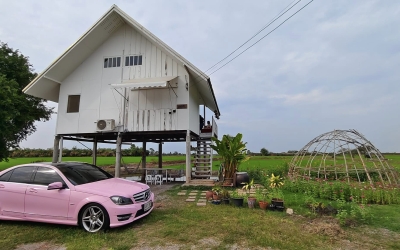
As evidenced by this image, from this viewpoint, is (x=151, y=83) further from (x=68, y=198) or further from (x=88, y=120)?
(x=68, y=198)

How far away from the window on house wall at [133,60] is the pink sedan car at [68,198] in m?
7.57

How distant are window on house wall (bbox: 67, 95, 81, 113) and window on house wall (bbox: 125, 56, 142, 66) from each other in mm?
3332

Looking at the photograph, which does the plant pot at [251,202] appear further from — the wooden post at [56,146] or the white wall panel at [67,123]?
the wooden post at [56,146]

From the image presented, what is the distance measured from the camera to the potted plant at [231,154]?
11086 millimetres

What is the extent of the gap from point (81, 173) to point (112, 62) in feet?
27.0

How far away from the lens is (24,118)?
1598 centimetres

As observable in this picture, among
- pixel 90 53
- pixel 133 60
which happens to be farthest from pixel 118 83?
pixel 90 53

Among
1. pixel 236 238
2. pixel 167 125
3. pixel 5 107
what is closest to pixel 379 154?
pixel 236 238

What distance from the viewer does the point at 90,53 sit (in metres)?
12.4

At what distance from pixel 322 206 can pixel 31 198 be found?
7.23 metres

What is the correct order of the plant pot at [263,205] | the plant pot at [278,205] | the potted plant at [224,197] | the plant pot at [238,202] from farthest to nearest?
1. the potted plant at [224,197]
2. the plant pot at [238,202]
3. the plant pot at [263,205]
4. the plant pot at [278,205]

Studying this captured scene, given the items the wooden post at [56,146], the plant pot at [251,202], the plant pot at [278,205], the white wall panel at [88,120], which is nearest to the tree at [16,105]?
the wooden post at [56,146]

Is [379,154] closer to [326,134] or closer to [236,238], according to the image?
[326,134]

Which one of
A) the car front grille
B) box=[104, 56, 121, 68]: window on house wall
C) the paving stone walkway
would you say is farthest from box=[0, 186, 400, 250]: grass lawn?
box=[104, 56, 121, 68]: window on house wall
